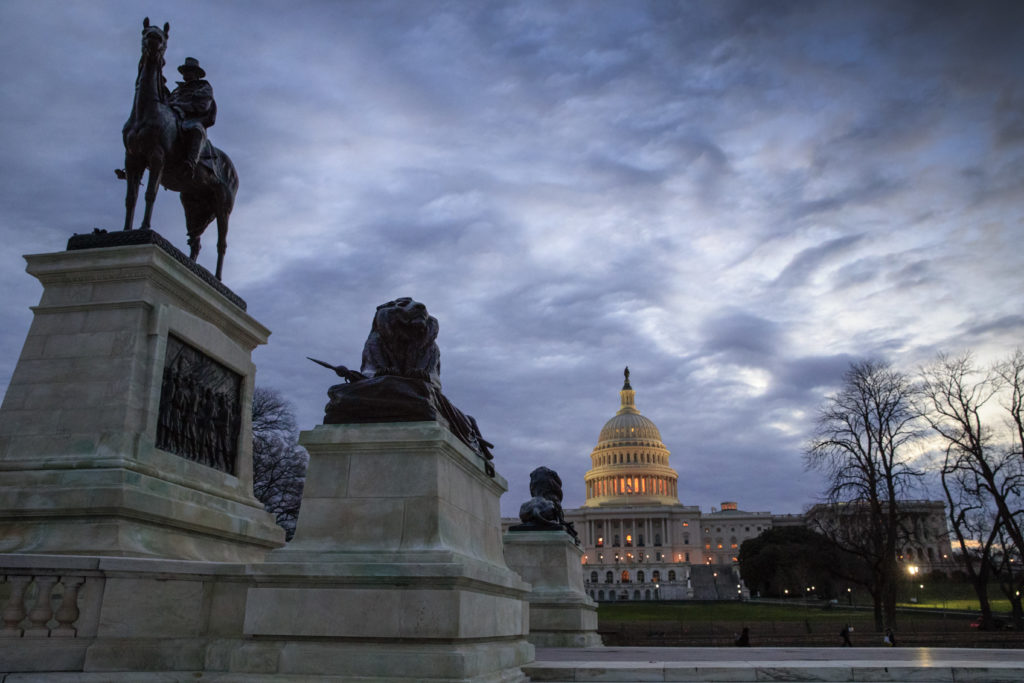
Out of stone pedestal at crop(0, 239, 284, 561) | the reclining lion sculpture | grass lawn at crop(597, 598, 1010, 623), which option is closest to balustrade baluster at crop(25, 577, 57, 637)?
stone pedestal at crop(0, 239, 284, 561)

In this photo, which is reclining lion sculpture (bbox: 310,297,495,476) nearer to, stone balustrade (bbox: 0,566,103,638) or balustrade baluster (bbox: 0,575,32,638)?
stone balustrade (bbox: 0,566,103,638)

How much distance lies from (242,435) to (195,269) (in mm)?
2869

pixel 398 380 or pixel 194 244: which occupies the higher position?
pixel 194 244

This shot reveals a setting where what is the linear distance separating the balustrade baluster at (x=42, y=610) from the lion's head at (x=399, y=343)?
3658mm

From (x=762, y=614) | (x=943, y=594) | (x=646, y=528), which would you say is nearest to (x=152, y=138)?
(x=762, y=614)

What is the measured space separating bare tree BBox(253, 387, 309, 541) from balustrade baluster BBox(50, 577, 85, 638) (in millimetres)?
32990

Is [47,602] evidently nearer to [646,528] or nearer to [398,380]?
[398,380]

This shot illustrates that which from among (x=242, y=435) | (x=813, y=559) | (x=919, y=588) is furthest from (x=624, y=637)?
(x=813, y=559)

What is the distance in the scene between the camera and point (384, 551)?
24.6 ft

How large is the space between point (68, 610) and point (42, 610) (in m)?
0.22

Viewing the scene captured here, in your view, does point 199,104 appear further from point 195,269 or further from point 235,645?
point 235,645

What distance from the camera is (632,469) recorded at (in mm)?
183250

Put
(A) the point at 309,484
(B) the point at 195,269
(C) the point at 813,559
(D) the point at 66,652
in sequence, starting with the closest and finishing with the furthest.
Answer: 1. (D) the point at 66,652
2. (A) the point at 309,484
3. (B) the point at 195,269
4. (C) the point at 813,559

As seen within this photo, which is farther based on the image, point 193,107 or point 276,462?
point 276,462
